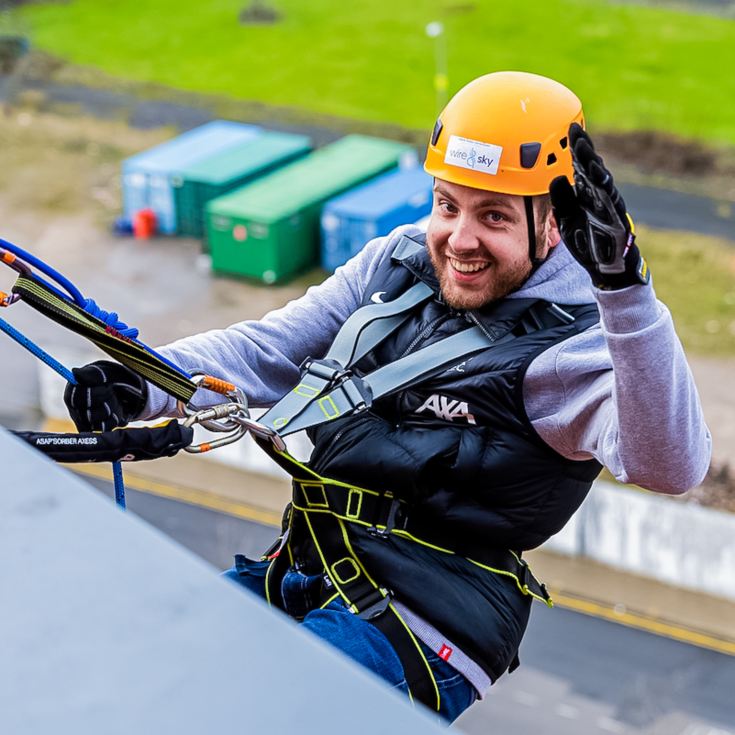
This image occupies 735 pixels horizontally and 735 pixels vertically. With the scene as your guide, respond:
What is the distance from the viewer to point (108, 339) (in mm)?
3592

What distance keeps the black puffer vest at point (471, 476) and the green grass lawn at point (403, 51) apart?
30830 mm

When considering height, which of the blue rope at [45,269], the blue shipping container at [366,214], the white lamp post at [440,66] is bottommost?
the white lamp post at [440,66]

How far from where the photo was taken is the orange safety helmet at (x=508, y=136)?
13.0ft

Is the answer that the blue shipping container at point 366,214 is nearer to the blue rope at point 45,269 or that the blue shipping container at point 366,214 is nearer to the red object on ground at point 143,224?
the red object on ground at point 143,224

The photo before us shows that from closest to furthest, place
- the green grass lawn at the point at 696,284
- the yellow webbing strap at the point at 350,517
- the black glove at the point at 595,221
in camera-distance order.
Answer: the black glove at the point at 595,221, the yellow webbing strap at the point at 350,517, the green grass lawn at the point at 696,284

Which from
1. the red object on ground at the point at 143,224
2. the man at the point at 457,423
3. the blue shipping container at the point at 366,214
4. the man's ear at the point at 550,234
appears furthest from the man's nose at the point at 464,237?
the red object on ground at the point at 143,224

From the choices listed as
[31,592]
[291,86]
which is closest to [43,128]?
[291,86]

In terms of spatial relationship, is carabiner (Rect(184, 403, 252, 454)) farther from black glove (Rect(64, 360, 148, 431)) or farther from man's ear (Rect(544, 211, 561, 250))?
man's ear (Rect(544, 211, 561, 250))

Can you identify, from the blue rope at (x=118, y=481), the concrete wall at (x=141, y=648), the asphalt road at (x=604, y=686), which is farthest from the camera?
the asphalt road at (x=604, y=686)

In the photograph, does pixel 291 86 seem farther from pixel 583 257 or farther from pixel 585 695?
pixel 583 257

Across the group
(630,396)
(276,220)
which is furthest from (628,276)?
(276,220)

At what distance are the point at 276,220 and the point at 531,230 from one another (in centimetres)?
2232

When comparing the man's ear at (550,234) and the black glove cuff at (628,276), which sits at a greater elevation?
the black glove cuff at (628,276)

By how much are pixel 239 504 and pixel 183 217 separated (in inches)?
462
